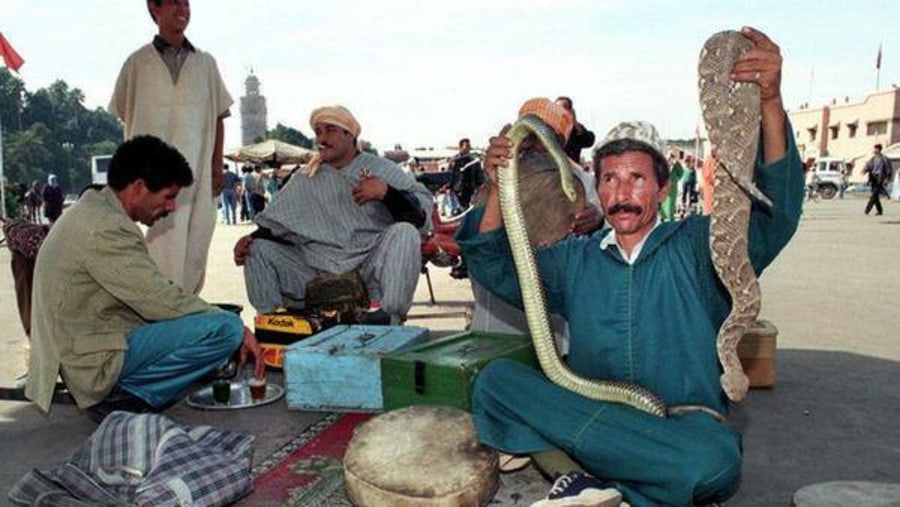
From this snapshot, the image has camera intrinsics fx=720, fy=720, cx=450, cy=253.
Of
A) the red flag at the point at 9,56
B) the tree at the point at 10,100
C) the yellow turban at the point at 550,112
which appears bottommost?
the yellow turban at the point at 550,112

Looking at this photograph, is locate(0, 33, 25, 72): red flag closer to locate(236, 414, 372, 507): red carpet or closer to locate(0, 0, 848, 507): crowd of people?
locate(0, 0, 848, 507): crowd of people

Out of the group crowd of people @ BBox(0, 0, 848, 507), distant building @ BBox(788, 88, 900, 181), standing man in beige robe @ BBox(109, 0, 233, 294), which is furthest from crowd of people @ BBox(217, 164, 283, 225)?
distant building @ BBox(788, 88, 900, 181)

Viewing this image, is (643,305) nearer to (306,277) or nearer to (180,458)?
(180,458)

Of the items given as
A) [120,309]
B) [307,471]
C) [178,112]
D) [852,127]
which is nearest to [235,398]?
[120,309]

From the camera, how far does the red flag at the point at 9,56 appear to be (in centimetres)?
1255

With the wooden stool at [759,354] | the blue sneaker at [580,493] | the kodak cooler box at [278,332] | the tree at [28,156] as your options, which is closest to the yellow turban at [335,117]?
the kodak cooler box at [278,332]

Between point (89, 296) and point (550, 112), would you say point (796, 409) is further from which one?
point (89, 296)

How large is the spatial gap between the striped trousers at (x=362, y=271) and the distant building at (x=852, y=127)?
51.2m

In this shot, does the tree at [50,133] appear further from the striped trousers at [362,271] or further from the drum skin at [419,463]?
the drum skin at [419,463]

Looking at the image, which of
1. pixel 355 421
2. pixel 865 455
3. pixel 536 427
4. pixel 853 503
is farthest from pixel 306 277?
pixel 853 503

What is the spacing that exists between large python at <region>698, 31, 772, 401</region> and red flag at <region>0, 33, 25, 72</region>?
529 inches

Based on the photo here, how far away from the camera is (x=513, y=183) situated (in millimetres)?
2824

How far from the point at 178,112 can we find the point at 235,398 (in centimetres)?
215

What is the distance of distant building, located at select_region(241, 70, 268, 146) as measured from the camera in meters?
135
